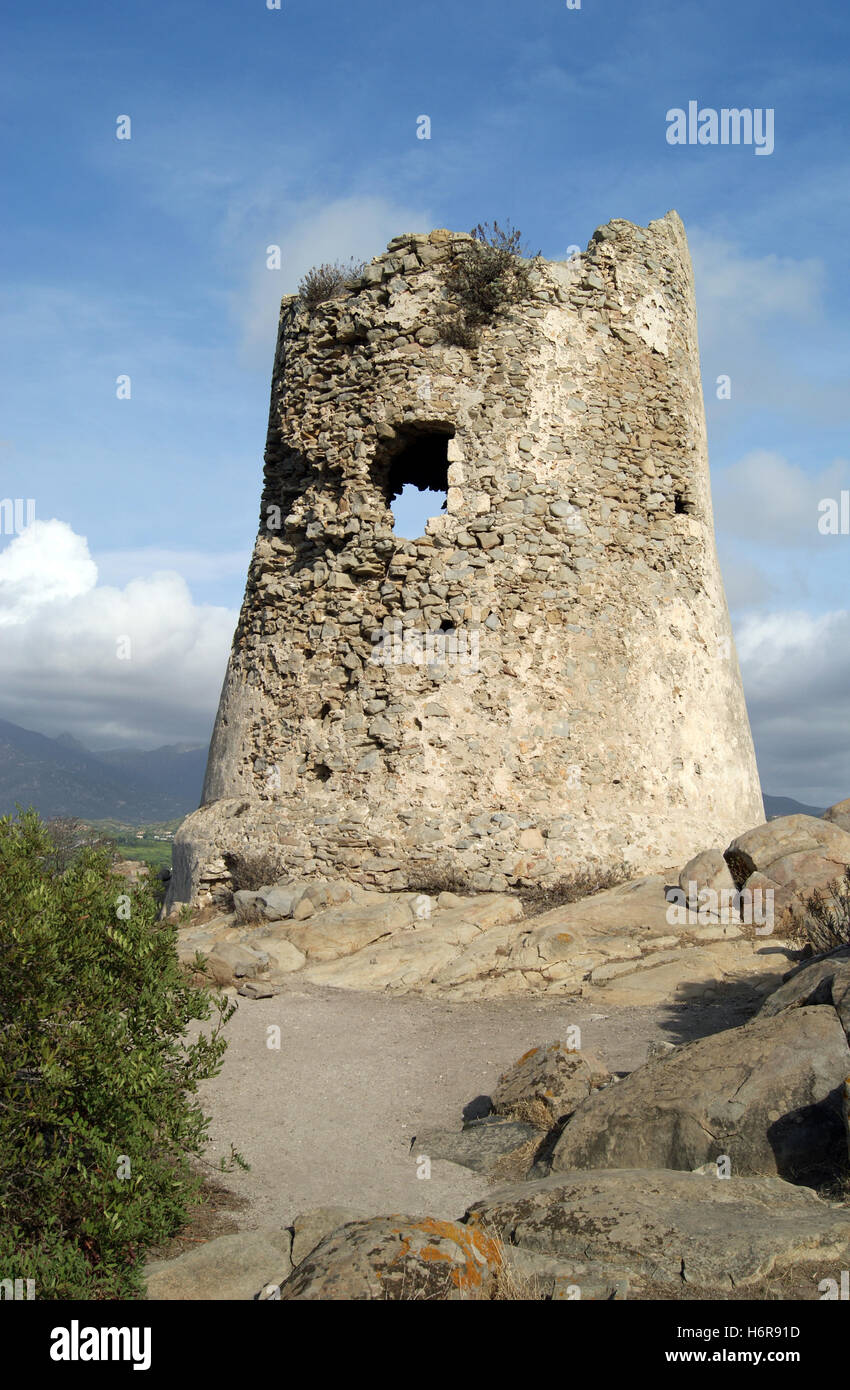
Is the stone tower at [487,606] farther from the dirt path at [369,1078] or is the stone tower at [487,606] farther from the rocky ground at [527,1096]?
the dirt path at [369,1078]

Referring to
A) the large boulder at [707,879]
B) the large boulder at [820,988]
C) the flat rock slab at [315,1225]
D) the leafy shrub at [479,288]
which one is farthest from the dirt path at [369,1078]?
the leafy shrub at [479,288]

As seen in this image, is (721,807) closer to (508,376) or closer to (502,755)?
(502,755)

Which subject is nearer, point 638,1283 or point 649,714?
point 638,1283

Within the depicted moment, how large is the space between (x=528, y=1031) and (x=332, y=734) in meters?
4.77

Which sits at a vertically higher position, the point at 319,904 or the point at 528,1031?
the point at 319,904

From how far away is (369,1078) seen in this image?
7047 millimetres

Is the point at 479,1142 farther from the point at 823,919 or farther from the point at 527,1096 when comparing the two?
the point at 823,919

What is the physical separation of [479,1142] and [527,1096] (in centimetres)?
47

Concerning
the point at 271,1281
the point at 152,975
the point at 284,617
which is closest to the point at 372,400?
the point at 284,617

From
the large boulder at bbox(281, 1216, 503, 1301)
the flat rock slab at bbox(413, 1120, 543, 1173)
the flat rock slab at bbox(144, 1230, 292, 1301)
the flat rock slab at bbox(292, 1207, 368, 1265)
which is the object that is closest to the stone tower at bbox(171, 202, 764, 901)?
the flat rock slab at bbox(413, 1120, 543, 1173)

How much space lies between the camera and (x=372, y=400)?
12.1 m

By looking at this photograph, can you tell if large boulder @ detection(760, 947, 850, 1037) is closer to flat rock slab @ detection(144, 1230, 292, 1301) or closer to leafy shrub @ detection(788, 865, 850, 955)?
leafy shrub @ detection(788, 865, 850, 955)

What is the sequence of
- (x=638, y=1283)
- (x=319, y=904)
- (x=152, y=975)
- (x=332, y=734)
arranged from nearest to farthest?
1. (x=638, y=1283)
2. (x=152, y=975)
3. (x=319, y=904)
4. (x=332, y=734)

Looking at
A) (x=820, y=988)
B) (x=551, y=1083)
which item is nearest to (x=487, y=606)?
(x=551, y=1083)
